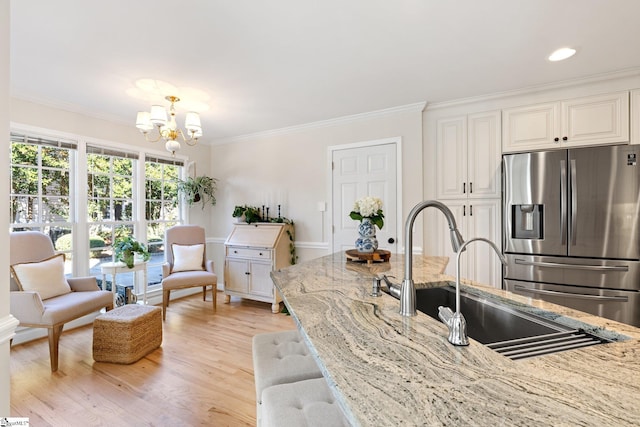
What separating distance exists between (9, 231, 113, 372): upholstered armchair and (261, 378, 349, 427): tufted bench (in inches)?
91.6

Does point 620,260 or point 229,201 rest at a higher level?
point 229,201

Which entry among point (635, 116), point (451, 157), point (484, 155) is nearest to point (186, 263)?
point (451, 157)

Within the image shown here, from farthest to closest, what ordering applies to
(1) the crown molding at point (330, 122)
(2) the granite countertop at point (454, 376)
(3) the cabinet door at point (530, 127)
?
(1) the crown molding at point (330, 122) < (3) the cabinet door at point (530, 127) < (2) the granite countertop at point (454, 376)

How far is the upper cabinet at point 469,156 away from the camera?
2992mm

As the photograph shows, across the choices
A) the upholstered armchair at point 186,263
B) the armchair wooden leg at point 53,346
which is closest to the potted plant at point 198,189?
the upholstered armchair at point 186,263

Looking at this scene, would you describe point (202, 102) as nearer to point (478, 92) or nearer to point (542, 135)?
point (478, 92)

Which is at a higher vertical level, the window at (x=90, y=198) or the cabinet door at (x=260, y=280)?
the window at (x=90, y=198)

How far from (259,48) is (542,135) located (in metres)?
2.66

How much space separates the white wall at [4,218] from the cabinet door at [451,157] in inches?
129

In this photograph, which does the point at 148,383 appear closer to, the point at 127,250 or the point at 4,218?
the point at 4,218

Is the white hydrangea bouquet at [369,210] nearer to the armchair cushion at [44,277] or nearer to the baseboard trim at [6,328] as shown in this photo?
the baseboard trim at [6,328]

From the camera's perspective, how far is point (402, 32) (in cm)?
193

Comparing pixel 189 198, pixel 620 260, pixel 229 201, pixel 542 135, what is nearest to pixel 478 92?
pixel 542 135

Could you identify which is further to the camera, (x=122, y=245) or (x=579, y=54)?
(x=122, y=245)
